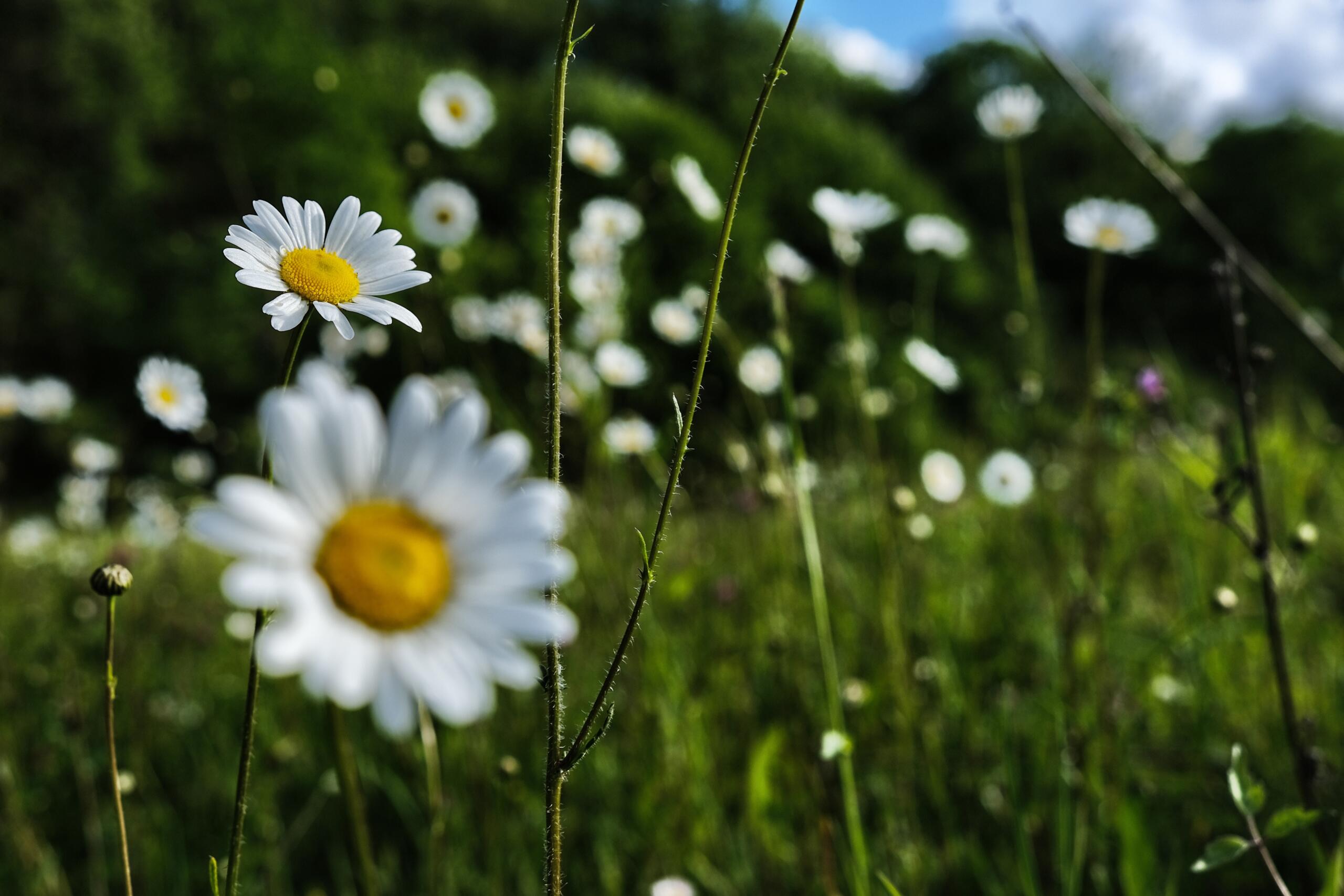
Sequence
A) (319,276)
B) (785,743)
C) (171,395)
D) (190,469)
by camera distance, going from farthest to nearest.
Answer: (190,469) < (785,743) < (171,395) < (319,276)

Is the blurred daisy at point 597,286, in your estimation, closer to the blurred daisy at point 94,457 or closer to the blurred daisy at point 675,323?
the blurred daisy at point 675,323

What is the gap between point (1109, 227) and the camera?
134 cm

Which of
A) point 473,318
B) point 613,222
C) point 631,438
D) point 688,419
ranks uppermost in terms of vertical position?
point 613,222

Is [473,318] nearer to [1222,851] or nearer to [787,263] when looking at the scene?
[787,263]

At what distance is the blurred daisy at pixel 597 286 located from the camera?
64.4 inches

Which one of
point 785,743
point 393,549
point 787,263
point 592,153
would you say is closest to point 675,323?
point 592,153

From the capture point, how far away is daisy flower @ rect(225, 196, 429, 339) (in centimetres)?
36

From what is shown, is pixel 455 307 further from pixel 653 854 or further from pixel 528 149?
pixel 528 149

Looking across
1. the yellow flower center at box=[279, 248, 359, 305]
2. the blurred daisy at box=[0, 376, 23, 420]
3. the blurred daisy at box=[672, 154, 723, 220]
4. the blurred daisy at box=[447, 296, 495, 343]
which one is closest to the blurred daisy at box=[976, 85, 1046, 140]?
the blurred daisy at box=[672, 154, 723, 220]

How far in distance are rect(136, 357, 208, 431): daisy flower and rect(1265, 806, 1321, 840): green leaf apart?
68 centimetres

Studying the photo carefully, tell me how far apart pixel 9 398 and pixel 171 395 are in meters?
1.67

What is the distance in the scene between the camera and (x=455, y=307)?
1848 millimetres

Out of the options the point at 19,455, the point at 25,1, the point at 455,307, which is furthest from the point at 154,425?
the point at 455,307

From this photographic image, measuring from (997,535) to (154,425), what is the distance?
6261 mm
